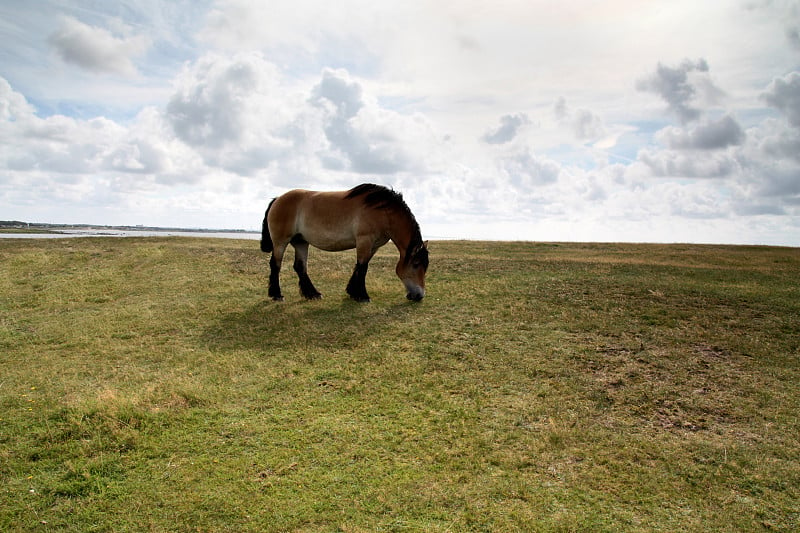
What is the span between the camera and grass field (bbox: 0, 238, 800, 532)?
13.2ft

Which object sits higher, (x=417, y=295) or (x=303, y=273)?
(x=303, y=273)

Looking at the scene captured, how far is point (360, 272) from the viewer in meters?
10.7

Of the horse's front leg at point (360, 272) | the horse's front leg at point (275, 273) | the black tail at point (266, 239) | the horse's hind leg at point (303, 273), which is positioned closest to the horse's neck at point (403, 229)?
the horse's front leg at point (360, 272)

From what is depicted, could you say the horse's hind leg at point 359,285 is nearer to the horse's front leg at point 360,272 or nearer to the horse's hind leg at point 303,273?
the horse's front leg at point 360,272

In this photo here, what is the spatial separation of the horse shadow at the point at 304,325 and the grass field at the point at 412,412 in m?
0.07

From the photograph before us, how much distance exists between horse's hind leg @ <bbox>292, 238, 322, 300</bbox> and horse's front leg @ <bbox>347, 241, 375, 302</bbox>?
0.96 m

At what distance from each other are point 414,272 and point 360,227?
1.65 m

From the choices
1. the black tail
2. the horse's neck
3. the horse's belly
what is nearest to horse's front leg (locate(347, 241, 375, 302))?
the horse's belly

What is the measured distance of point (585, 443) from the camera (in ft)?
16.5

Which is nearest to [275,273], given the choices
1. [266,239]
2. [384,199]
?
[266,239]

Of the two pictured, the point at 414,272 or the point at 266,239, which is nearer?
the point at 414,272

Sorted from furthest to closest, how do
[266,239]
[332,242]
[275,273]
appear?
[266,239] → [275,273] → [332,242]

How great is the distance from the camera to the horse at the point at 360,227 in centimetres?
1048

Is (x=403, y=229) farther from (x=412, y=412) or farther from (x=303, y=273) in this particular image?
(x=412, y=412)
